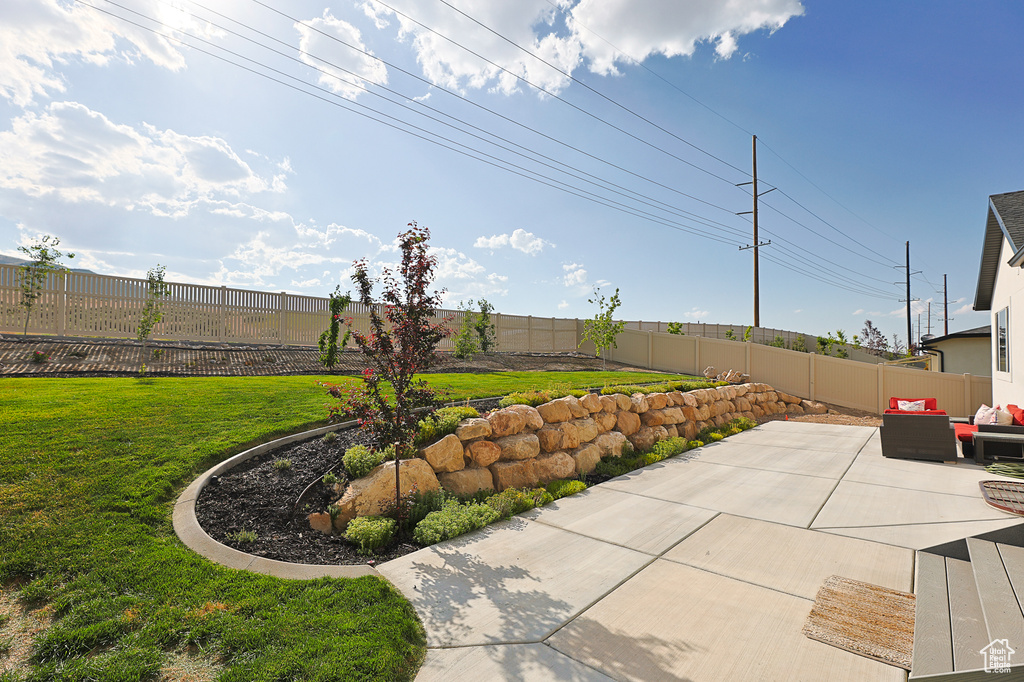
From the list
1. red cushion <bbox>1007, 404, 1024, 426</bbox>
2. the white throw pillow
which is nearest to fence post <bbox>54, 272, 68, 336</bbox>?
the white throw pillow

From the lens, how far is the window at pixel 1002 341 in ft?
32.0

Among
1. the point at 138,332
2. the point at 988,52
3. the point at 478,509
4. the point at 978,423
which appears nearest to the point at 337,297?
the point at 138,332

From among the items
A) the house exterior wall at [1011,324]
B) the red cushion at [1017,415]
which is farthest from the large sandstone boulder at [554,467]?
the house exterior wall at [1011,324]

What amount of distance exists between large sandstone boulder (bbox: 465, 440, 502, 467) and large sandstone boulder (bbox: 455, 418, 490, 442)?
0.30 feet

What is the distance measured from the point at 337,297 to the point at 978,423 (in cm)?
1596

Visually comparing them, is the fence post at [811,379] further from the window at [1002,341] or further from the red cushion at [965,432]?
the red cushion at [965,432]

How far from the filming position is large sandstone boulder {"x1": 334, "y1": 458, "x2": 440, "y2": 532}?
456cm

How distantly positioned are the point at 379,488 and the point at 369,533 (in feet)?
2.25

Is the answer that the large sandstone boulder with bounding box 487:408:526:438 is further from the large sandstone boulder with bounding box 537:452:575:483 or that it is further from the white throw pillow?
the white throw pillow

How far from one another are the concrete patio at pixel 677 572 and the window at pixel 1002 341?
5.71 m

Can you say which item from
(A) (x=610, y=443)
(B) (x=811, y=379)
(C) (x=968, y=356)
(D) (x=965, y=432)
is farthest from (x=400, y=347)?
(C) (x=968, y=356)

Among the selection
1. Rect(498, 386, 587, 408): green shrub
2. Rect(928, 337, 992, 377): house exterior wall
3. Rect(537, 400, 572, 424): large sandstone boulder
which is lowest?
Rect(537, 400, 572, 424): large sandstone boulder

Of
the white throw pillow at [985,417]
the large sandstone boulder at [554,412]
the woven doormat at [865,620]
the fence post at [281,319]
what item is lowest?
the woven doormat at [865,620]

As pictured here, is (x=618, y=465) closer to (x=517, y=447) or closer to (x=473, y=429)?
(x=517, y=447)
